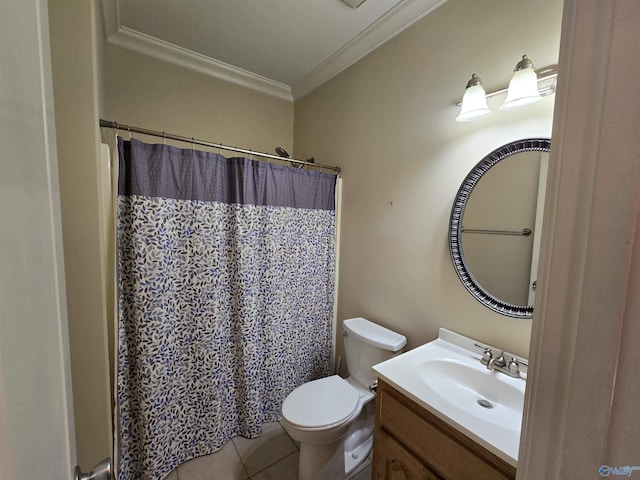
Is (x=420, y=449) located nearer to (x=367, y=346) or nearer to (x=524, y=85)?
(x=367, y=346)

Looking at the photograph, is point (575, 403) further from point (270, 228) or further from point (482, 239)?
point (270, 228)

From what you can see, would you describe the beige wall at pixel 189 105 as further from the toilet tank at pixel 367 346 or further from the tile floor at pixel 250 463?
the tile floor at pixel 250 463

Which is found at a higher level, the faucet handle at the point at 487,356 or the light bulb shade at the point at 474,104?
the light bulb shade at the point at 474,104

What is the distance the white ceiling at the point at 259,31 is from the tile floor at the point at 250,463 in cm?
262

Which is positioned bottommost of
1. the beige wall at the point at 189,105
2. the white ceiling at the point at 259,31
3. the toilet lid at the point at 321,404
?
the toilet lid at the point at 321,404

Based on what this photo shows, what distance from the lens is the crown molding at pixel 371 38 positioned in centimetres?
142

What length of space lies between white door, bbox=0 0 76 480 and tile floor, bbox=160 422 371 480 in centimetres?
142

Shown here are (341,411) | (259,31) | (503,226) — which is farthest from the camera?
(259,31)

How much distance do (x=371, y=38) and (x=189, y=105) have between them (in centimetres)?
140

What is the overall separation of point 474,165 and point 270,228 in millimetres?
1191

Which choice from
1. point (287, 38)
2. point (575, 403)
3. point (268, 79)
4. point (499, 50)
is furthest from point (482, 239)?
point (268, 79)

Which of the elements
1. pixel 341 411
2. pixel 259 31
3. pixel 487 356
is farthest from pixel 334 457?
pixel 259 31

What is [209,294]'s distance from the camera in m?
1.52

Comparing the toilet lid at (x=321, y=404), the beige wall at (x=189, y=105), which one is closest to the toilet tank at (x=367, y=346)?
the toilet lid at (x=321, y=404)
